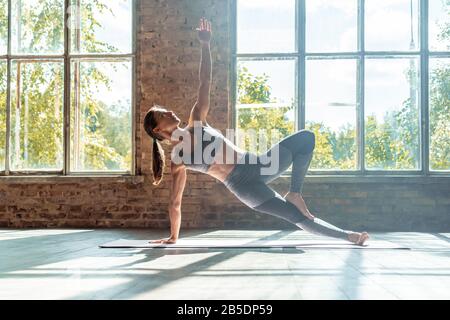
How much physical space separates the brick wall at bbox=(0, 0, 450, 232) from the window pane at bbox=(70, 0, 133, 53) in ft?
1.05

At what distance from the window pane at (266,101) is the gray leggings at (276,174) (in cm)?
226

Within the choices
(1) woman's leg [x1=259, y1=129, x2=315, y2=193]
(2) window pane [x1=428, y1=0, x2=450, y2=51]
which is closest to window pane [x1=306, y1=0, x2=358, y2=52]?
(2) window pane [x1=428, y1=0, x2=450, y2=51]

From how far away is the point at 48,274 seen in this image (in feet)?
8.89

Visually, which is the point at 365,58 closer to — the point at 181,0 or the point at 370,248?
the point at 181,0

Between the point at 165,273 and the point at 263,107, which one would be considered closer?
the point at 165,273

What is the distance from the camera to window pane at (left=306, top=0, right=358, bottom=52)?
238 inches

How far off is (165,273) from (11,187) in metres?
4.05

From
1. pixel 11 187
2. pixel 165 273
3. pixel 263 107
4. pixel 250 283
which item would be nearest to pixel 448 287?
pixel 250 283

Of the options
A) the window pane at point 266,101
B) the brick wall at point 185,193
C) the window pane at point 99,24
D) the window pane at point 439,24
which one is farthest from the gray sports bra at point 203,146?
the window pane at point 439,24

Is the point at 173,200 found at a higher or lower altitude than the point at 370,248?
higher

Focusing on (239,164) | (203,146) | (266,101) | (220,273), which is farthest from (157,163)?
(266,101)

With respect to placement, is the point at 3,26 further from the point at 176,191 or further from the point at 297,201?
the point at 297,201

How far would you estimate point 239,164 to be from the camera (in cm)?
375

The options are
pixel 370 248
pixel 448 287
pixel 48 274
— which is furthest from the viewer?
pixel 370 248
